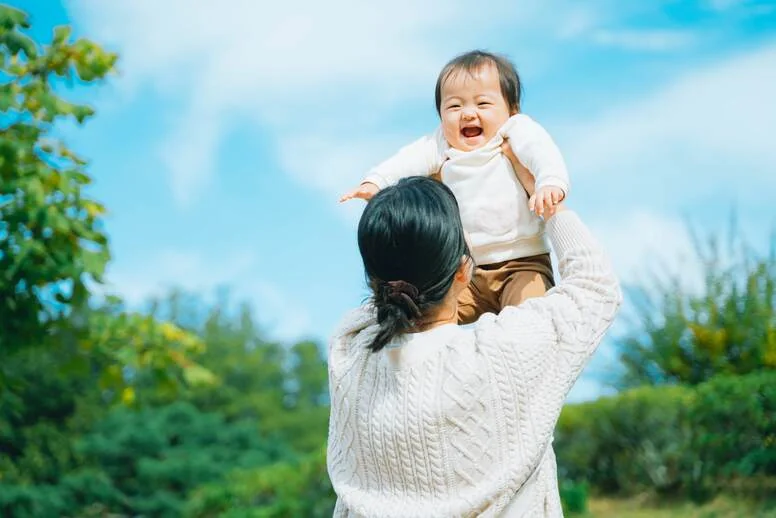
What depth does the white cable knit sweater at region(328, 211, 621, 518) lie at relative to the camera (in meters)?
1.82

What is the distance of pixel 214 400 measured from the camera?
17.2m

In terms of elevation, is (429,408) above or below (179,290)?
below

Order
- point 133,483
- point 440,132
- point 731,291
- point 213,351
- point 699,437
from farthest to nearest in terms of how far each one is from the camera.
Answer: point 213,351 < point 133,483 < point 731,291 < point 699,437 < point 440,132

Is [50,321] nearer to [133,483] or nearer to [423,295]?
[423,295]

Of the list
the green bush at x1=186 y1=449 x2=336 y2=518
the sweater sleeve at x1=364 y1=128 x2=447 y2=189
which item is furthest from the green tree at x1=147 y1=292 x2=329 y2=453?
the sweater sleeve at x1=364 y1=128 x2=447 y2=189

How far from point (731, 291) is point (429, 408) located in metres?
5.56

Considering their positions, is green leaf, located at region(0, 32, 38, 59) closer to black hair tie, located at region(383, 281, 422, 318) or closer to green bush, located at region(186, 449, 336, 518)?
green bush, located at region(186, 449, 336, 518)

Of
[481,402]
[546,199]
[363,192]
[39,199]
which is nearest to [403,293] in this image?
[481,402]

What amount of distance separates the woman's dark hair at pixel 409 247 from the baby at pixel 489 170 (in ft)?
0.89

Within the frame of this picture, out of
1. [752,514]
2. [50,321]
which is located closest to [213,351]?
[50,321]

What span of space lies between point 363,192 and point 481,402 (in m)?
0.60

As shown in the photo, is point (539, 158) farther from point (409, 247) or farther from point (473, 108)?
point (409, 247)

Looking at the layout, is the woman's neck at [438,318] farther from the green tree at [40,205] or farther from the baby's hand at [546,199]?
the green tree at [40,205]

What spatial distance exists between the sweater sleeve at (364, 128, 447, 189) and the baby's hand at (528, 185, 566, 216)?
1.16 feet
